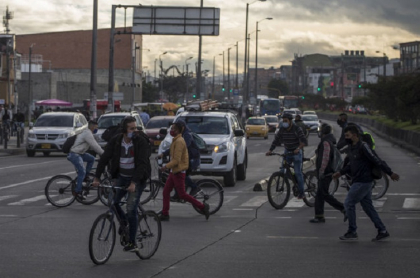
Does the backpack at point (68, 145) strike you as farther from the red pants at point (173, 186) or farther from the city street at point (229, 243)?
the red pants at point (173, 186)

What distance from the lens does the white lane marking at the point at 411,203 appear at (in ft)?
62.9

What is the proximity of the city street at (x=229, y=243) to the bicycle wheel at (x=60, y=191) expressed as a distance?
0.21 m

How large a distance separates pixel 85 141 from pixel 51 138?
19.2 m

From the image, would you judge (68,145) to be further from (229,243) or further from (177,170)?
(229,243)

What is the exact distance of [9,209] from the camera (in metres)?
18.4

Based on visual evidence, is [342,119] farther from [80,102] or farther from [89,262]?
[80,102]

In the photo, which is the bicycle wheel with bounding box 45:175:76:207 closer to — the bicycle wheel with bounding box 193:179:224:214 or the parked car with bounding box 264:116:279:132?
the bicycle wheel with bounding box 193:179:224:214

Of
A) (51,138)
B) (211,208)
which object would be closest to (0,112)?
(51,138)

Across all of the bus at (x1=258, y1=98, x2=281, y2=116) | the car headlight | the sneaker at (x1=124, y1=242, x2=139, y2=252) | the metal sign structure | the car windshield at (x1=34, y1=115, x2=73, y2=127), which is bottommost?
the sneaker at (x1=124, y1=242, x2=139, y2=252)

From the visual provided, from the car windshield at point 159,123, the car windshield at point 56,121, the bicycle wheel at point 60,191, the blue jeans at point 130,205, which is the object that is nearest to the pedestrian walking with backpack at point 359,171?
the blue jeans at point 130,205

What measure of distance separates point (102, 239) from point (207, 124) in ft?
46.5

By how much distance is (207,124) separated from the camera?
2517 cm

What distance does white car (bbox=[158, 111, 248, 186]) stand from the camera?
23797 mm

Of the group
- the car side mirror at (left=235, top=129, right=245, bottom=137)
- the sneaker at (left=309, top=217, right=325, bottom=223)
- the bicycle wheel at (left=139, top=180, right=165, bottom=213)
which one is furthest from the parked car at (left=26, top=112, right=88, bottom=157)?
the sneaker at (left=309, top=217, right=325, bottom=223)
